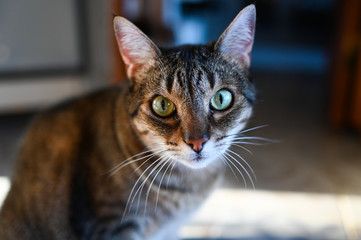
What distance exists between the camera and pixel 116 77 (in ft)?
6.27

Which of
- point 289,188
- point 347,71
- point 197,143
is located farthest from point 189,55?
point 347,71

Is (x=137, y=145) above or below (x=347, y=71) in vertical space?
above

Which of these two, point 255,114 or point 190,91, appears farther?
point 255,114

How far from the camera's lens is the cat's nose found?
791 mm

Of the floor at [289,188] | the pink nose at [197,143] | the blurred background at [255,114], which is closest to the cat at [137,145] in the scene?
the pink nose at [197,143]

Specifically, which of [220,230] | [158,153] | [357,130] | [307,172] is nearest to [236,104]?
[158,153]

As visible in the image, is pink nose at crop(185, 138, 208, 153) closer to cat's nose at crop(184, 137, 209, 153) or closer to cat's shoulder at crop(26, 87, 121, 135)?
cat's nose at crop(184, 137, 209, 153)

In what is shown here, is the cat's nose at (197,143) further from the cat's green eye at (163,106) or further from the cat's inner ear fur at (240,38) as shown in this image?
the cat's inner ear fur at (240,38)

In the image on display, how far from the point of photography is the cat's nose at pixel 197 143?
2.60ft

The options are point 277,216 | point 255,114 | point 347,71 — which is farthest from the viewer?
point 347,71

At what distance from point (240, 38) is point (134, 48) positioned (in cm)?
26

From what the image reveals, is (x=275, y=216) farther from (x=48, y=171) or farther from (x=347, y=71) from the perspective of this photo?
(x=347, y=71)

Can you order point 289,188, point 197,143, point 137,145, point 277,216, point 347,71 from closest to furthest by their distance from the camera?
point 197,143 → point 137,145 → point 277,216 → point 289,188 → point 347,71

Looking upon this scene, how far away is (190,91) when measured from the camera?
0.82 metres
